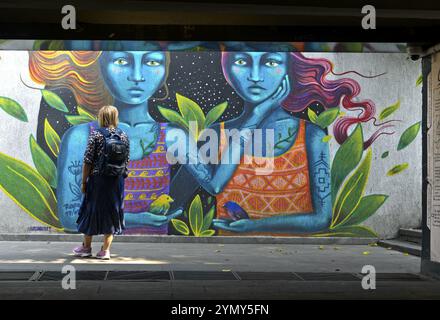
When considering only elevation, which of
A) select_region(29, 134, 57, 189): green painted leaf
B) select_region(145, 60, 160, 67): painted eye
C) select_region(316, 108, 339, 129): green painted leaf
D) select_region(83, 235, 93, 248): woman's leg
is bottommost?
select_region(83, 235, 93, 248): woman's leg

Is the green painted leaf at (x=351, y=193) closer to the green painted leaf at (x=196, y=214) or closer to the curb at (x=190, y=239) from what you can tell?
the curb at (x=190, y=239)

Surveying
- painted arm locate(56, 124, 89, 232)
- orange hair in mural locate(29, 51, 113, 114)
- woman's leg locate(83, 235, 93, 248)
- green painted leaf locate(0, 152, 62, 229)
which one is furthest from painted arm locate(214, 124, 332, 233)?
woman's leg locate(83, 235, 93, 248)

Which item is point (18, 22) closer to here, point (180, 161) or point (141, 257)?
point (141, 257)

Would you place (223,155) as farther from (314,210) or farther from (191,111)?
(314,210)

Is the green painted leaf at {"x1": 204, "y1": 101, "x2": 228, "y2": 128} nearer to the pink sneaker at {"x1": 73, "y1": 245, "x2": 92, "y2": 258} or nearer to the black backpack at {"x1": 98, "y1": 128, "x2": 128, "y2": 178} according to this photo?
the black backpack at {"x1": 98, "y1": 128, "x2": 128, "y2": 178}

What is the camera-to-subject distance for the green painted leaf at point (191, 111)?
1102 centimetres

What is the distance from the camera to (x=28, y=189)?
1094cm

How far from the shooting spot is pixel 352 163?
37.0 ft

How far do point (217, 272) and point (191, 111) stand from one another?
3.86 meters

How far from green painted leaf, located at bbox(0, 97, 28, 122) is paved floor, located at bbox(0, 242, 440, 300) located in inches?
83.0

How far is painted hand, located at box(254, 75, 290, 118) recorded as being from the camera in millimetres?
11086

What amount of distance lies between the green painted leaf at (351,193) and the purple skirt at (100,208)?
14.3ft

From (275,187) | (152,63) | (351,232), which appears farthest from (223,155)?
(351,232)

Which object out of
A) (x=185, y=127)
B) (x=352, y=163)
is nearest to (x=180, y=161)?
(x=185, y=127)
